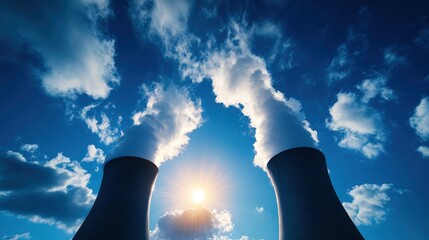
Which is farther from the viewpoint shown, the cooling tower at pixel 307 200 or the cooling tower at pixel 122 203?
the cooling tower at pixel 122 203

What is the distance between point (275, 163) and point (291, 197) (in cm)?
142

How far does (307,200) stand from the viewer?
7.81 m

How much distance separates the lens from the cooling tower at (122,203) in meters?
7.73

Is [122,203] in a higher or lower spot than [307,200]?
lower

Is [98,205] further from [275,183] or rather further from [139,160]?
[275,183]

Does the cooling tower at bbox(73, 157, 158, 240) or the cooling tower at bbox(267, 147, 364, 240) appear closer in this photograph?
the cooling tower at bbox(267, 147, 364, 240)

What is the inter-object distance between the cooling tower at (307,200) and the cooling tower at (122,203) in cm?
475

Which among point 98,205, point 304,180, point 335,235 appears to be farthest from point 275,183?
point 98,205

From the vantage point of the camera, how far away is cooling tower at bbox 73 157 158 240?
25.3ft

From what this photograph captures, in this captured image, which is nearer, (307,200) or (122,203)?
(307,200)

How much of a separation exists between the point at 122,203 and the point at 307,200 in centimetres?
598

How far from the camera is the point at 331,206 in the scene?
7.74 meters

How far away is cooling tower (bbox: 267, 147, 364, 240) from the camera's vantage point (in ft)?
24.0

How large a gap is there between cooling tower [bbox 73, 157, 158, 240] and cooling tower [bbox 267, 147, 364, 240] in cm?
475
